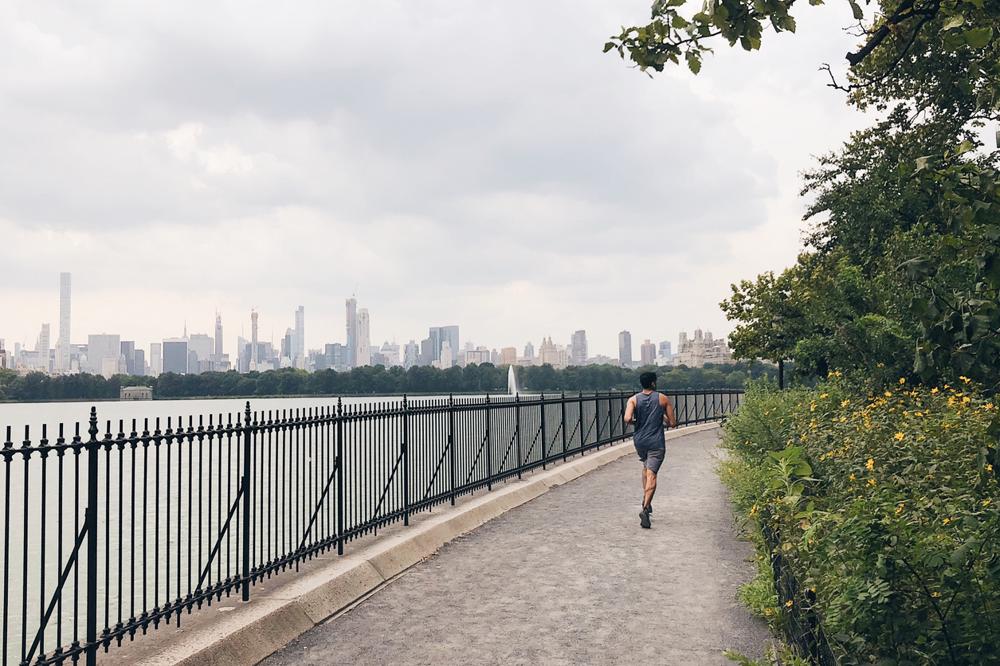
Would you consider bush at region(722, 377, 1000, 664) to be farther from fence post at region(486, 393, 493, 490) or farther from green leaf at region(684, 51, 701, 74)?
fence post at region(486, 393, 493, 490)

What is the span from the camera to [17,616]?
1767 cm

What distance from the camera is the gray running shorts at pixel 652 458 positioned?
11.8 metres

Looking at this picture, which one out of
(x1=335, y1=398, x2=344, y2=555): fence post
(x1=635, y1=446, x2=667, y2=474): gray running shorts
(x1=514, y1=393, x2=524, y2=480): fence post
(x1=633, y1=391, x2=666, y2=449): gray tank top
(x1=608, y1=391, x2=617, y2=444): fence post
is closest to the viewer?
(x1=335, y1=398, x2=344, y2=555): fence post

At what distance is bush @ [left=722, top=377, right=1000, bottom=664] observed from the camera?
411 cm

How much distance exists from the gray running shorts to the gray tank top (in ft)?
0.18

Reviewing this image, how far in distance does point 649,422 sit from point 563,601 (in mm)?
4684

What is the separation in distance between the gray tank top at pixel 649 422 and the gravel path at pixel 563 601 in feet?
3.54

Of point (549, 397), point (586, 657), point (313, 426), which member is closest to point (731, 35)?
point (586, 657)

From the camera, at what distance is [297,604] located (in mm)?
7246

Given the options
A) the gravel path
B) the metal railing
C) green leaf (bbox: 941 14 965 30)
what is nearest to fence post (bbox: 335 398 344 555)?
the metal railing

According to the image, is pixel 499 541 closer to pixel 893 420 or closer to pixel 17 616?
pixel 893 420

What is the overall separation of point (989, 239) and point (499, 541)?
7762 millimetres

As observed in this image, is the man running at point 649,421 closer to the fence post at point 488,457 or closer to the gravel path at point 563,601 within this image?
the gravel path at point 563,601

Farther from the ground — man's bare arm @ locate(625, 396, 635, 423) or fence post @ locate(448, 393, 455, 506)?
man's bare arm @ locate(625, 396, 635, 423)
